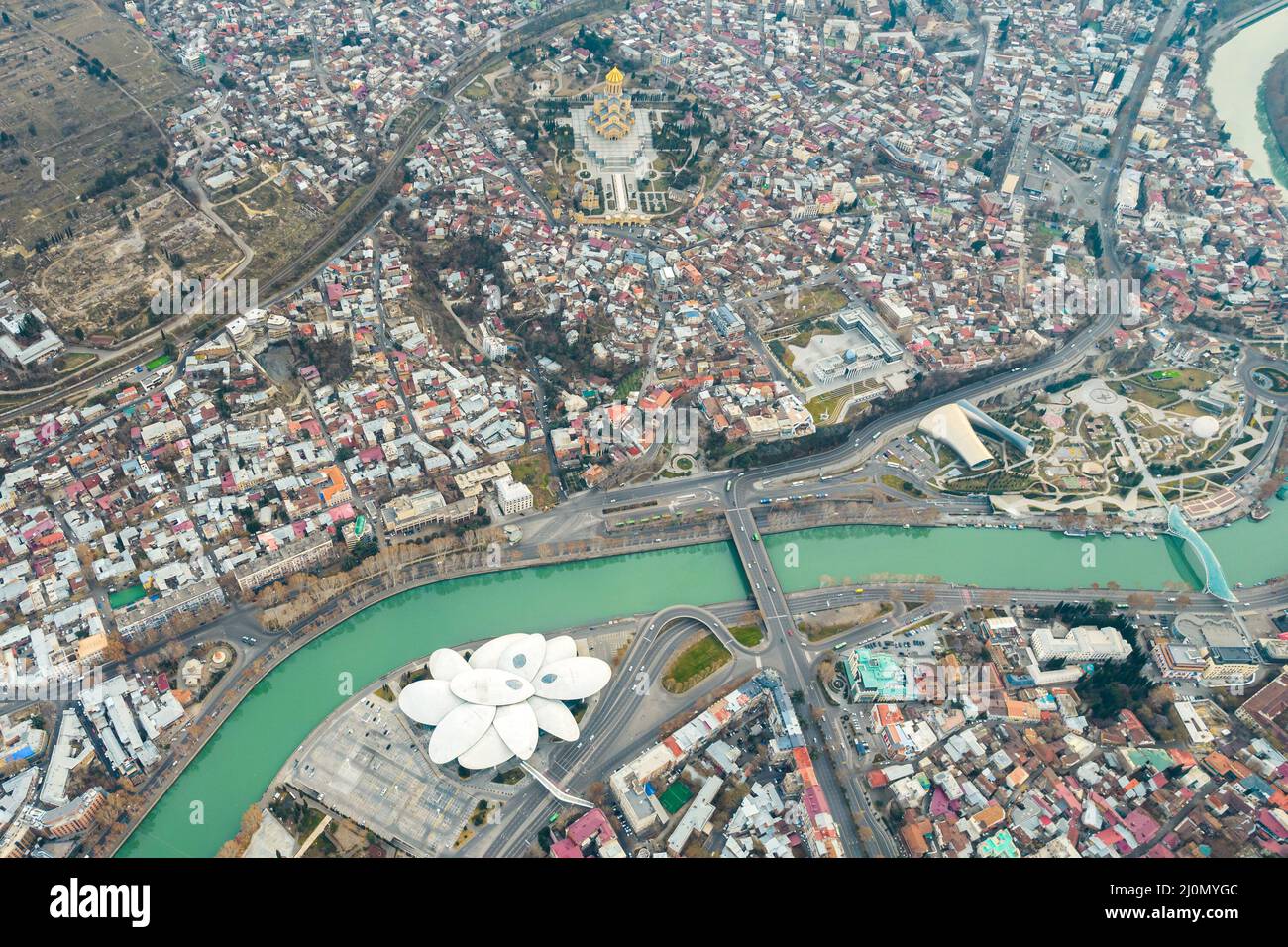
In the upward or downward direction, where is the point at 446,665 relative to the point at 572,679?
upward

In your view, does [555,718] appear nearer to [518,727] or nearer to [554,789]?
[518,727]

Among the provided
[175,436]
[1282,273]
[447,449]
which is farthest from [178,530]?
[1282,273]

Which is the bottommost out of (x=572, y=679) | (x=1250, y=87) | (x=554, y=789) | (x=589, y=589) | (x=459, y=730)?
(x=554, y=789)

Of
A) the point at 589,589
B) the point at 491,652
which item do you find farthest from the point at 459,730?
the point at 589,589

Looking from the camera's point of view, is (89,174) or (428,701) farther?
(89,174)

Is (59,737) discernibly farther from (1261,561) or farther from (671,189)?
(1261,561)

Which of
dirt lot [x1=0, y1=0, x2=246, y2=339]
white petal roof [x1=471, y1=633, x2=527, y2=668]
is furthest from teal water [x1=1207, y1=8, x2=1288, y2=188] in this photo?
dirt lot [x1=0, y1=0, x2=246, y2=339]
